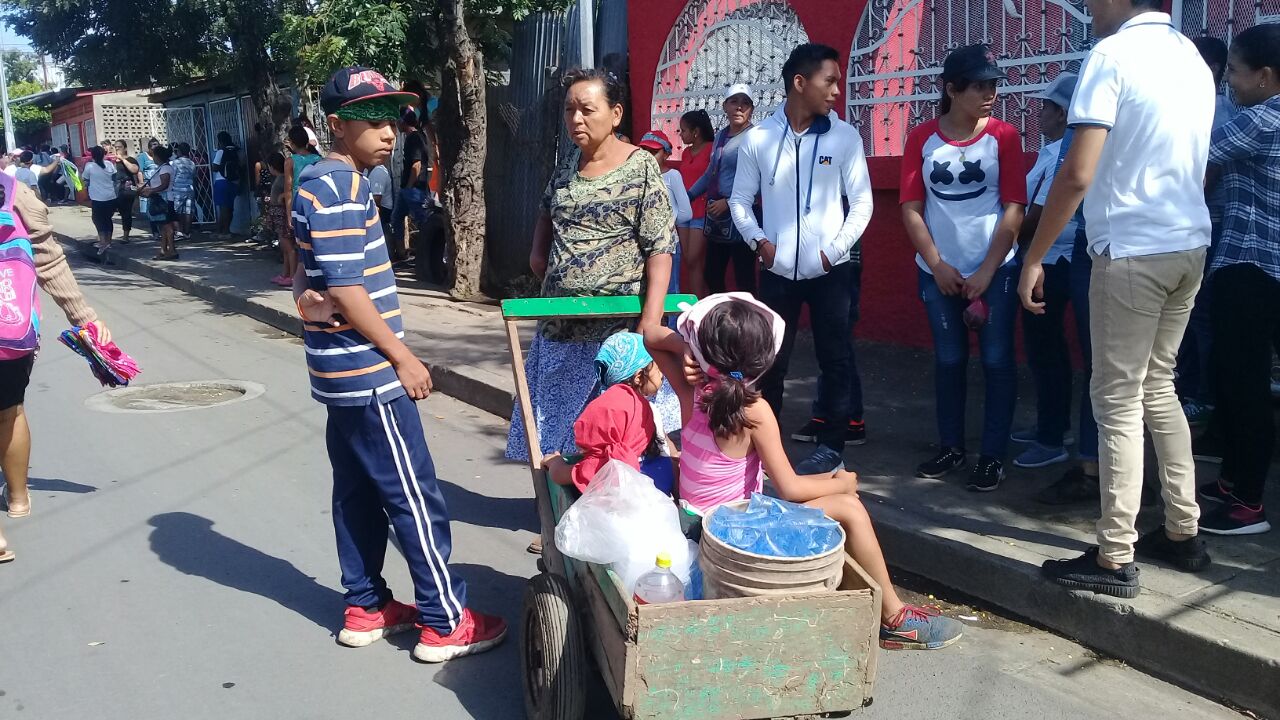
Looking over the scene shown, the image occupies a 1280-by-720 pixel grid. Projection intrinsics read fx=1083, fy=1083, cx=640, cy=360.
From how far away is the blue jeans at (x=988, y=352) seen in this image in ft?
15.6

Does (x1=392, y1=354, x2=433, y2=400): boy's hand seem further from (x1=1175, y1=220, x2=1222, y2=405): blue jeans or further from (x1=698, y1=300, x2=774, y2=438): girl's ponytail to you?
(x1=1175, y1=220, x2=1222, y2=405): blue jeans

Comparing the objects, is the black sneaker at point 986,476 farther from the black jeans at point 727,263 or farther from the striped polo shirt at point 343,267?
the striped polo shirt at point 343,267

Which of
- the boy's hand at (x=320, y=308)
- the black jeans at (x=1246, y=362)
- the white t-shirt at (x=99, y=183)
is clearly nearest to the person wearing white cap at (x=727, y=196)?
the black jeans at (x=1246, y=362)

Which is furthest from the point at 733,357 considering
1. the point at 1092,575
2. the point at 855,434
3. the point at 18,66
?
A: the point at 18,66

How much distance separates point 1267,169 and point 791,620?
266cm

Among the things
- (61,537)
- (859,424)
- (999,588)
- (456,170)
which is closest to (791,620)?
(999,588)

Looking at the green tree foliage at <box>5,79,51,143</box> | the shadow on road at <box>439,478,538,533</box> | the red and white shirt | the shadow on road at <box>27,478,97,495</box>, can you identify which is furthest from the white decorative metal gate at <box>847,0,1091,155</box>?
the green tree foliage at <box>5,79,51,143</box>

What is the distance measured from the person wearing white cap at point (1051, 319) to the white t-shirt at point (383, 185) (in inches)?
371

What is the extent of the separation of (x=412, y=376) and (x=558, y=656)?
1.02 meters

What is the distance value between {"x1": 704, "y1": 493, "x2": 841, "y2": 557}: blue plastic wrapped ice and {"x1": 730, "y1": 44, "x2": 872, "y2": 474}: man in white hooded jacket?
6.61ft

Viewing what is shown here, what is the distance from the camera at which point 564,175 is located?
4.26 m

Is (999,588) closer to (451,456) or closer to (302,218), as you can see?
(302,218)

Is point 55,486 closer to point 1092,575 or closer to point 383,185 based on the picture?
point 1092,575

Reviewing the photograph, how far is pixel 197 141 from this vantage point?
22.3 meters
